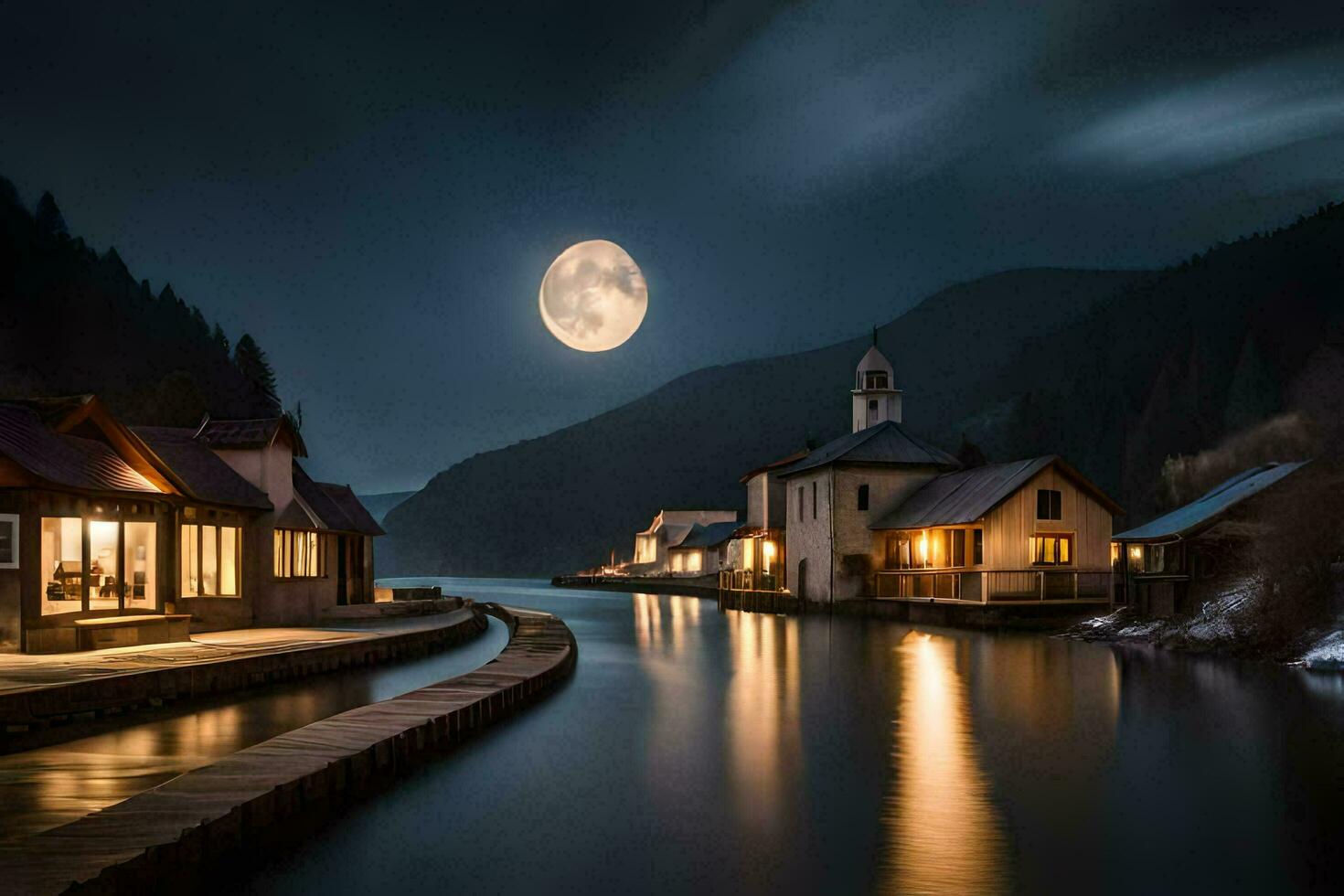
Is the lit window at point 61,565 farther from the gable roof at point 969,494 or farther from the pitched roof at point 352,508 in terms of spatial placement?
the gable roof at point 969,494

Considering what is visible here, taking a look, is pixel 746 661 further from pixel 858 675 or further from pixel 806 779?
pixel 806 779

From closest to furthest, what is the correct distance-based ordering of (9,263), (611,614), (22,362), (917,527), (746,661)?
(746,661)
(917,527)
(611,614)
(22,362)
(9,263)

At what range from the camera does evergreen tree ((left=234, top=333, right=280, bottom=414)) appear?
118m

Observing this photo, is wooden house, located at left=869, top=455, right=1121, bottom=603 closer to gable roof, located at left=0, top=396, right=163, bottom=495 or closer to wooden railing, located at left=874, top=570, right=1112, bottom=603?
wooden railing, located at left=874, top=570, right=1112, bottom=603

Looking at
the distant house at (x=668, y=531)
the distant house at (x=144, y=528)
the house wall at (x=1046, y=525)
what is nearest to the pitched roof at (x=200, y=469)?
the distant house at (x=144, y=528)

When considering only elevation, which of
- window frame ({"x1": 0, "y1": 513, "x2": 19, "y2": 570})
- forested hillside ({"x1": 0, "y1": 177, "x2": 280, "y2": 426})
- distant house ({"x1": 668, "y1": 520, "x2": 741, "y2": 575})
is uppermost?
forested hillside ({"x1": 0, "y1": 177, "x2": 280, "y2": 426})

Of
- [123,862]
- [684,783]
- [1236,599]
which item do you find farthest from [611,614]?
[123,862]

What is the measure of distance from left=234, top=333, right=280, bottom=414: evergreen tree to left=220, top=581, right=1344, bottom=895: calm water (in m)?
103

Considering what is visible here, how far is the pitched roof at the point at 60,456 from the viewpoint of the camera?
22672 mm

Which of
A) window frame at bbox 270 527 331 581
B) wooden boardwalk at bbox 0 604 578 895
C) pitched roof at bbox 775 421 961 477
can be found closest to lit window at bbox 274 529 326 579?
window frame at bbox 270 527 331 581

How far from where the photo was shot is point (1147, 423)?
366ft

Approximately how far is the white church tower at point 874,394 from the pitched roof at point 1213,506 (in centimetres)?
3631

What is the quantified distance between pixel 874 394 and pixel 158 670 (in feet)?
200

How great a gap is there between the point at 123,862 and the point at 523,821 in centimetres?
475
